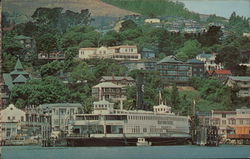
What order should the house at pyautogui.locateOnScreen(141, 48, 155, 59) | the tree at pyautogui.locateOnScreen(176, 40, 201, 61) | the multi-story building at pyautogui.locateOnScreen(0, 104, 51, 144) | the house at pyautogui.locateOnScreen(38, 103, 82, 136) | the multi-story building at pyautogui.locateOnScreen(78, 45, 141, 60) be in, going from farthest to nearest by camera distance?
the tree at pyautogui.locateOnScreen(176, 40, 201, 61)
the house at pyautogui.locateOnScreen(141, 48, 155, 59)
the multi-story building at pyautogui.locateOnScreen(78, 45, 141, 60)
the house at pyautogui.locateOnScreen(38, 103, 82, 136)
the multi-story building at pyautogui.locateOnScreen(0, 104, 51, 144)

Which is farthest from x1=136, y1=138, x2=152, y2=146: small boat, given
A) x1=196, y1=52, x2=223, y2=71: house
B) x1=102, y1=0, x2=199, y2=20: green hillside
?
x1=102, y1=0, x2=199, y2=20: green hillside

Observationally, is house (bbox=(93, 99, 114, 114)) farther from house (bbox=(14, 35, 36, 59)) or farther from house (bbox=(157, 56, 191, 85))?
house (bbox=(14, 35, 36, 59))

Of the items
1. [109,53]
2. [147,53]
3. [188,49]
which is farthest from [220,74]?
[109,53]

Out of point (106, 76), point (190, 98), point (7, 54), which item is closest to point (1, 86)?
point (7, 54)

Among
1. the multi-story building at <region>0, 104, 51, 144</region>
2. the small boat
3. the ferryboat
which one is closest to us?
the multi-story building at <region>0, 104, 51, 144</region>

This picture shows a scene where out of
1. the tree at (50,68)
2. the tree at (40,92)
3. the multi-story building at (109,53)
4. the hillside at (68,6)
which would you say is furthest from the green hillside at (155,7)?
the tree at (40,92)

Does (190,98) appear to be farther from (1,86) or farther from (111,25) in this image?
(1,86)
